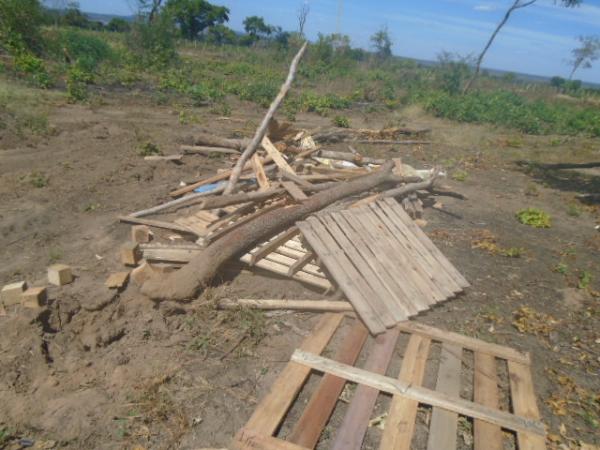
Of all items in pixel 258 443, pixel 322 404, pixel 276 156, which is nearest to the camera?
pixel 258 443

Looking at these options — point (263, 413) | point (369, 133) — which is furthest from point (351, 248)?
point (369, 133)

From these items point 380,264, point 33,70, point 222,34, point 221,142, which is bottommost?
point 380,264

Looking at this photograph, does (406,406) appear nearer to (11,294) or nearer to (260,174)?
(11,294)

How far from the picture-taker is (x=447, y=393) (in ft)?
10.5

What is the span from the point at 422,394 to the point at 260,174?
14.9ft

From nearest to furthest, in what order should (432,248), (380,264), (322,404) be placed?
(322,404) < (380,264) < (432,248)

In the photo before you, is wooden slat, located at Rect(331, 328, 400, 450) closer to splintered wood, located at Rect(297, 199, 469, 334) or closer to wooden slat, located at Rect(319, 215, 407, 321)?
splintered wood, located at Rect(297, 199, 469, 334)

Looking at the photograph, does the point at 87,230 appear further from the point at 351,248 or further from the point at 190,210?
the point at 351,248

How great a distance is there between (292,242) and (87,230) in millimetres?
2764

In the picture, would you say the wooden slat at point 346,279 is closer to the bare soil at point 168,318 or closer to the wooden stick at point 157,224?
the bare soil at point 168,318

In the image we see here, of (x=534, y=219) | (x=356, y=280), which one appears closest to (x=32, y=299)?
(x=356, y=280)

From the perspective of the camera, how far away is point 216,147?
28.5 ft

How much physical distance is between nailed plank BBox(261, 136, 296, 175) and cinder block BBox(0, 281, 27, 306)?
14.2ft

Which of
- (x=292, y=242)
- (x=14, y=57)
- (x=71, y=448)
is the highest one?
(x=14, y=57)
